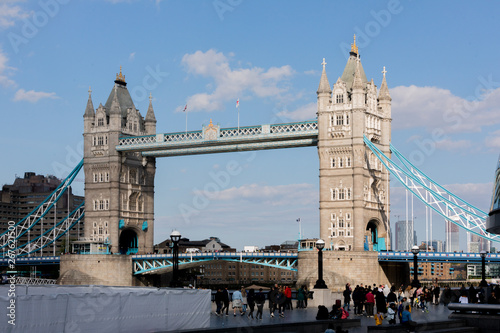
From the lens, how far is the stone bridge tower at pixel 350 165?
83812 millimetres

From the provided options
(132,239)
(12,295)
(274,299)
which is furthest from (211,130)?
(12,295)

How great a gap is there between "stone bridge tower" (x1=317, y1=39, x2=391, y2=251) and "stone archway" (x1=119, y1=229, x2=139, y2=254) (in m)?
28.9

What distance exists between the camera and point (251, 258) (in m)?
92.1

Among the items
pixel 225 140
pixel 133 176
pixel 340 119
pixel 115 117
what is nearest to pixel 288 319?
pixel 340 119

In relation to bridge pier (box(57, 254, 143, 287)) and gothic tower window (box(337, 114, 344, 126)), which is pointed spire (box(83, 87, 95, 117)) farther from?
gothic tower window (box(337, 114, 344, 126))

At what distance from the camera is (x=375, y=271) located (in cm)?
8181

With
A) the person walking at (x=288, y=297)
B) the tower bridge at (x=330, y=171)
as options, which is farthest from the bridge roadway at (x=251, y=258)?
the person walking at (x=288, y=297)

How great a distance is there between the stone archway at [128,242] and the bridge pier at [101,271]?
6.05 m

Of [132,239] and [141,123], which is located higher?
[141,123]

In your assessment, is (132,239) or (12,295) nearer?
(12,295)

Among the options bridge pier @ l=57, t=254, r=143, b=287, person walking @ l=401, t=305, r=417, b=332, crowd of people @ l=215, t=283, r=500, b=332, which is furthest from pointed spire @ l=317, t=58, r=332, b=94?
person walking @ l=401, t=305, r=417, b=332

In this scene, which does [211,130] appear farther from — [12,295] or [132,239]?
[12,295]

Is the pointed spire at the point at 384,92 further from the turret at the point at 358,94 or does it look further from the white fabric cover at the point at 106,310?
the white fabric cover at the point at 106,310

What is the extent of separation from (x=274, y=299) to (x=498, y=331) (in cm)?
1099
